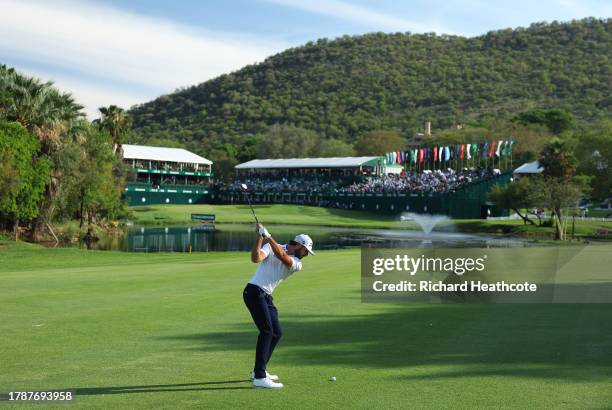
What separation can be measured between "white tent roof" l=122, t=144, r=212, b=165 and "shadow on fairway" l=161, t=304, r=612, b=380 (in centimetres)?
11965

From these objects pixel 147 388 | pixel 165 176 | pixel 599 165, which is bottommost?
pixel 147 388

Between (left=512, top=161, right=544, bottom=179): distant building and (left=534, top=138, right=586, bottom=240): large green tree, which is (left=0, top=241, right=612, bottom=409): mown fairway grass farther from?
(left=512, top=161, right=544, bottom=179): distant building

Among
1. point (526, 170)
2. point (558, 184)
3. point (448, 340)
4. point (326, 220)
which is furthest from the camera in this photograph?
point (526, 170)

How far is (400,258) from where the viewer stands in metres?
20.6

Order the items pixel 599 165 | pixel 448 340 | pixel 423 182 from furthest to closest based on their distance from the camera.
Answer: pixel 423 182
pixel 599 165
pixel 448 340

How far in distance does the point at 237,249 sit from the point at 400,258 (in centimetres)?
4198

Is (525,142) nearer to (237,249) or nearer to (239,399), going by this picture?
(237,249)

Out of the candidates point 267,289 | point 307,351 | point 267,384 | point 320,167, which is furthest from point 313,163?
point 267,384

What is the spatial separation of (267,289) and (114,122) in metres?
79.3

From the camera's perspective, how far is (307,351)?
13.3 meters

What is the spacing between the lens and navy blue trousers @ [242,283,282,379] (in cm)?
1071

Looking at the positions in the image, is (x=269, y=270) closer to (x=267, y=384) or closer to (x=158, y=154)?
(x=267, y=384)

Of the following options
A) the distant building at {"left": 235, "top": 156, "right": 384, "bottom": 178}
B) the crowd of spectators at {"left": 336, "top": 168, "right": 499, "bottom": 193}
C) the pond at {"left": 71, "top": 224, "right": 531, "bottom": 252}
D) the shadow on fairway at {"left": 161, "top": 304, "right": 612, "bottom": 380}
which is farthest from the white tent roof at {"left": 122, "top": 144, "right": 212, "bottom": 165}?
the shadow on fairway at {"left": 161, "top": 304, "right": 612, "bottom": 380}

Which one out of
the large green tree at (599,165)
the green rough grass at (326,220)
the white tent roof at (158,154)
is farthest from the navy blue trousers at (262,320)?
the white tent roof at (158,154)
